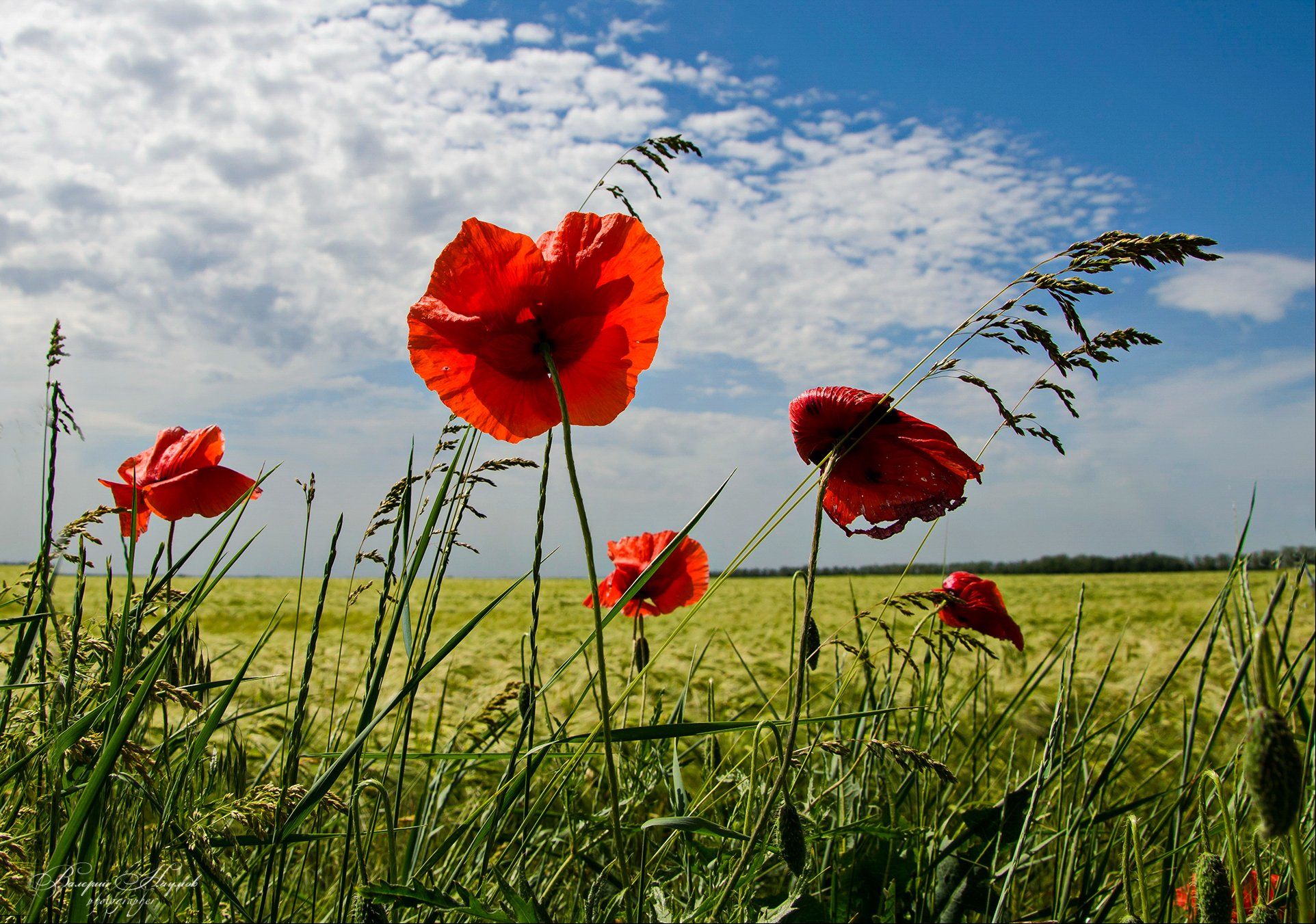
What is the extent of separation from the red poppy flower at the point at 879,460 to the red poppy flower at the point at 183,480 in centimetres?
101

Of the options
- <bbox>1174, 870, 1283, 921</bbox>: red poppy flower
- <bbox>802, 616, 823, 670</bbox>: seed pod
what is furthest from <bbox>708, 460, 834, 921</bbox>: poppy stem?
<bbox>1174, 870, 1283, 921</bbox>: red poppy flower

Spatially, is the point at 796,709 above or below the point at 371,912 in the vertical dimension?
above

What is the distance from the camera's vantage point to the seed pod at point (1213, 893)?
2.00 feet

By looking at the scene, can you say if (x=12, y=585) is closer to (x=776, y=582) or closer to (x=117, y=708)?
(x=117, y=708)

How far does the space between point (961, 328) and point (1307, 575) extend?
595mm

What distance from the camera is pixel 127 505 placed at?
1.41 meters

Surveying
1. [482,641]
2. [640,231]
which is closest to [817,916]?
[640,231]

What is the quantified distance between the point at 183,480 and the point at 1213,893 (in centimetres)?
151

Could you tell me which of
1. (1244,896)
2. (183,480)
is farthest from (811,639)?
(183,480)

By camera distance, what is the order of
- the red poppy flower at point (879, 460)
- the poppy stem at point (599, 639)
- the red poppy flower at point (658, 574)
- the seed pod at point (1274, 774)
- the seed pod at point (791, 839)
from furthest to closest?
the red poppy flower at point (658, 574) < the red poppy flower at point (879, 460) < the seed pod at point (791, 839) < the poppy stem at point (599, 639) < the seed pod at point (1274, 774)

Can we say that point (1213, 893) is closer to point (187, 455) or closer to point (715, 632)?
point (715, 632)

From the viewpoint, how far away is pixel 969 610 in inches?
52.7

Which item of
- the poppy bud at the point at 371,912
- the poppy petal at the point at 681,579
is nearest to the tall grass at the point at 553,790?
the poppy bud at the point at 371,912

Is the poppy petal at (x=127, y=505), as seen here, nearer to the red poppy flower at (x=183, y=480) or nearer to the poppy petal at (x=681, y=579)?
the red poppy flower at (x=183, y=480)
